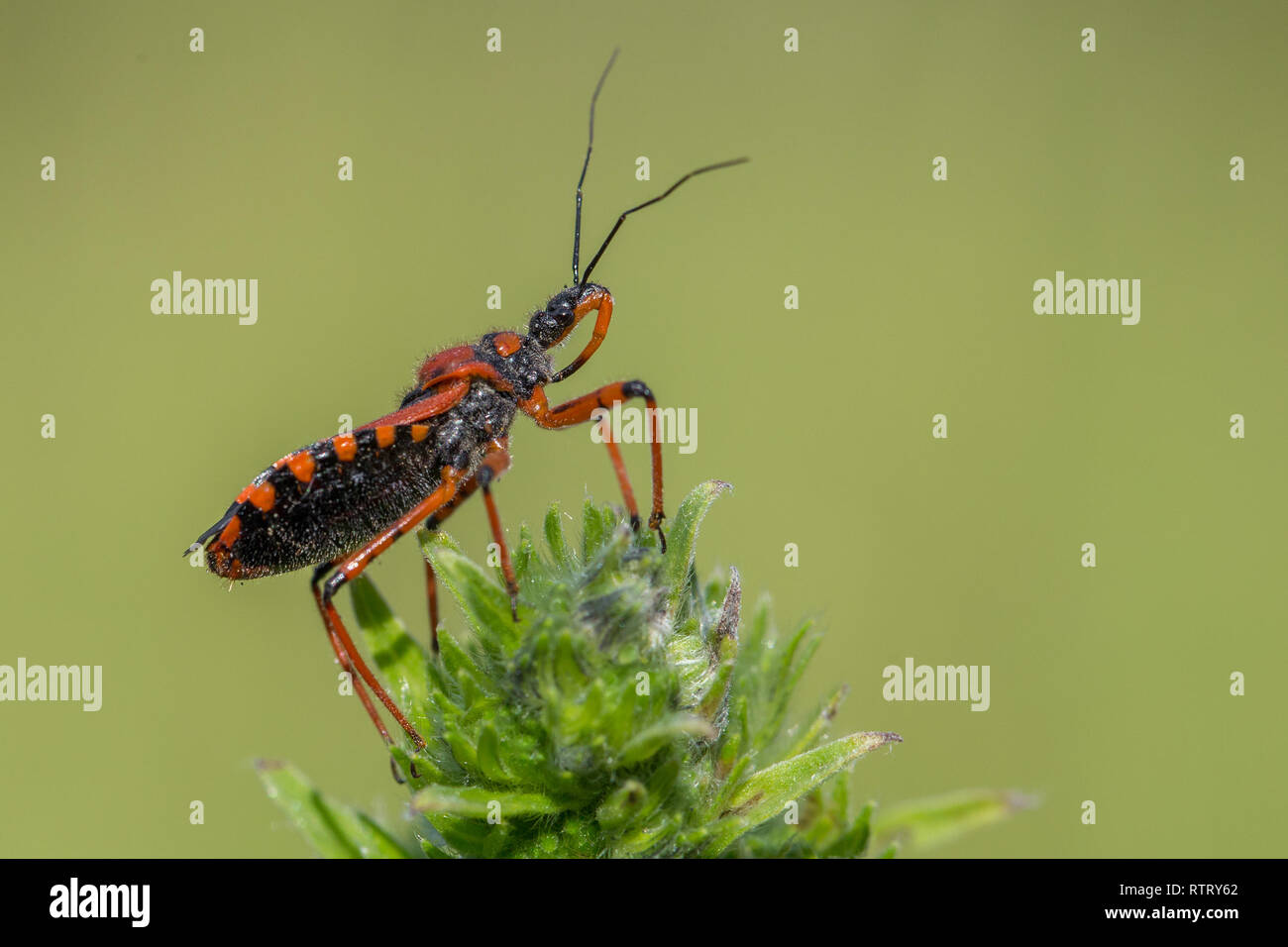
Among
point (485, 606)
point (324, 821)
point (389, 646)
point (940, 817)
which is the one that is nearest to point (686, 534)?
point (485, 606)

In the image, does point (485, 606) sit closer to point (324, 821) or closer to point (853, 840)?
point (324, 821)

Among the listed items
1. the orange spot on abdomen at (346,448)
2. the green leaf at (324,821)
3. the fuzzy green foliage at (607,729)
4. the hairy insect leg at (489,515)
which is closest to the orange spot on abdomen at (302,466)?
the orange spot on abdomen at (346,448)

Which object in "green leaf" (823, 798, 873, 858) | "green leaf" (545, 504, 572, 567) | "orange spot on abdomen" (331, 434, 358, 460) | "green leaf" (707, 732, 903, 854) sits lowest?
"green leaf" (823, 798, 873, 858)

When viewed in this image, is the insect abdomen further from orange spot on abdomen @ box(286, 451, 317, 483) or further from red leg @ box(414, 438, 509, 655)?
red leg @ box(414, 438, 509, 655)

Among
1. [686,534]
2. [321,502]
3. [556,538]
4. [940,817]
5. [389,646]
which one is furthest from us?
[321,502]

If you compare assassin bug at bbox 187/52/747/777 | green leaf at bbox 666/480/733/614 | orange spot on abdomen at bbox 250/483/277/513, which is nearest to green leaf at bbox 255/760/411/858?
assassin bug at bbox 187/52/747/777
